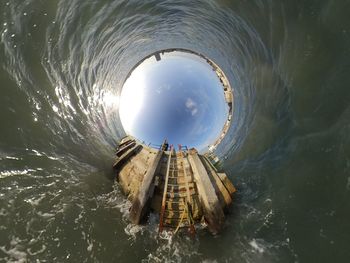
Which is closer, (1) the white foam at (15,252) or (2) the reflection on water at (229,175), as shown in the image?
(1) the white foam at (15,252)

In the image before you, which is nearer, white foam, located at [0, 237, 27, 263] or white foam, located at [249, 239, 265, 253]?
white foam, located at [0, 237, 27, 263]

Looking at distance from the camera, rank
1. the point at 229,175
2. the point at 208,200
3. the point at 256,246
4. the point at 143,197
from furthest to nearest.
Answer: the point at 229,175 < the point at 143,197 < the point at 208,200 < the point at 256,246

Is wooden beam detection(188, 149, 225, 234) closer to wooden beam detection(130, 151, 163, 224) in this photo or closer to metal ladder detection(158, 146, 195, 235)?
metal ladder detection(158, 146, 195, 235)

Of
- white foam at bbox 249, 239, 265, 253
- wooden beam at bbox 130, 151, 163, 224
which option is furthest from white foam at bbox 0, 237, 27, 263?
white foam at bbox 249, 239, 265, 253

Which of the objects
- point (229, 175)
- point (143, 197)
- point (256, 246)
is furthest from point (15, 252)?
point (229, 175)

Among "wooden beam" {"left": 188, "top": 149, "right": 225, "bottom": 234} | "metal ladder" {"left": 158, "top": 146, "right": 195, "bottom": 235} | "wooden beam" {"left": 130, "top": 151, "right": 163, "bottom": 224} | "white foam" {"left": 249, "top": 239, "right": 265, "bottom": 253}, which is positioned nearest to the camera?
"white foam" {"left": 249, "top": 239, "right": 265, "bottom": 253}

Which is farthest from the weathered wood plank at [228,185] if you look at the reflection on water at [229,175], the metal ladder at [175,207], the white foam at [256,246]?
the white foam at [256,246]

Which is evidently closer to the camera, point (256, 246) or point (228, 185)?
point (256, 246)

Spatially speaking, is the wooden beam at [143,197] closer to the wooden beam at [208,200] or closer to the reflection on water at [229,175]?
the reflection on water at [229,175]

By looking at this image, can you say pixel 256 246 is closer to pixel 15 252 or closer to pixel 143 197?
pixel 143 197

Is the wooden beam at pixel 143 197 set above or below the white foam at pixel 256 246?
above

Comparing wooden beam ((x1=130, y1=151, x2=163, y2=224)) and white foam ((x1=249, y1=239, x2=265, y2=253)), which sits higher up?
wooden beam ((x1=130, y1=151, x2=163, y2=224))

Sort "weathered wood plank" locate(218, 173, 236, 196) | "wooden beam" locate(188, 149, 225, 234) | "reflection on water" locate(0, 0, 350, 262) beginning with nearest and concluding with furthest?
"reflection on water" locate(0, 0, 350, 262)
"wooden beam" locate(188, 149, 225, 234)
"weathered wood plank" locate(218, 173, 236, 196)

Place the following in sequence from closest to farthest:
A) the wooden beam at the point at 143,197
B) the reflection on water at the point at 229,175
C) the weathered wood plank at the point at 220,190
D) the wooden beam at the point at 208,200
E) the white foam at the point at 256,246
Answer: the reflection on water at the point at 229,175, the white foam at the point at 256,246, the wooden beam at the point at 208,200, the wooden beam at the point at 143,197, the weathered wood plank at the point at 220,190
